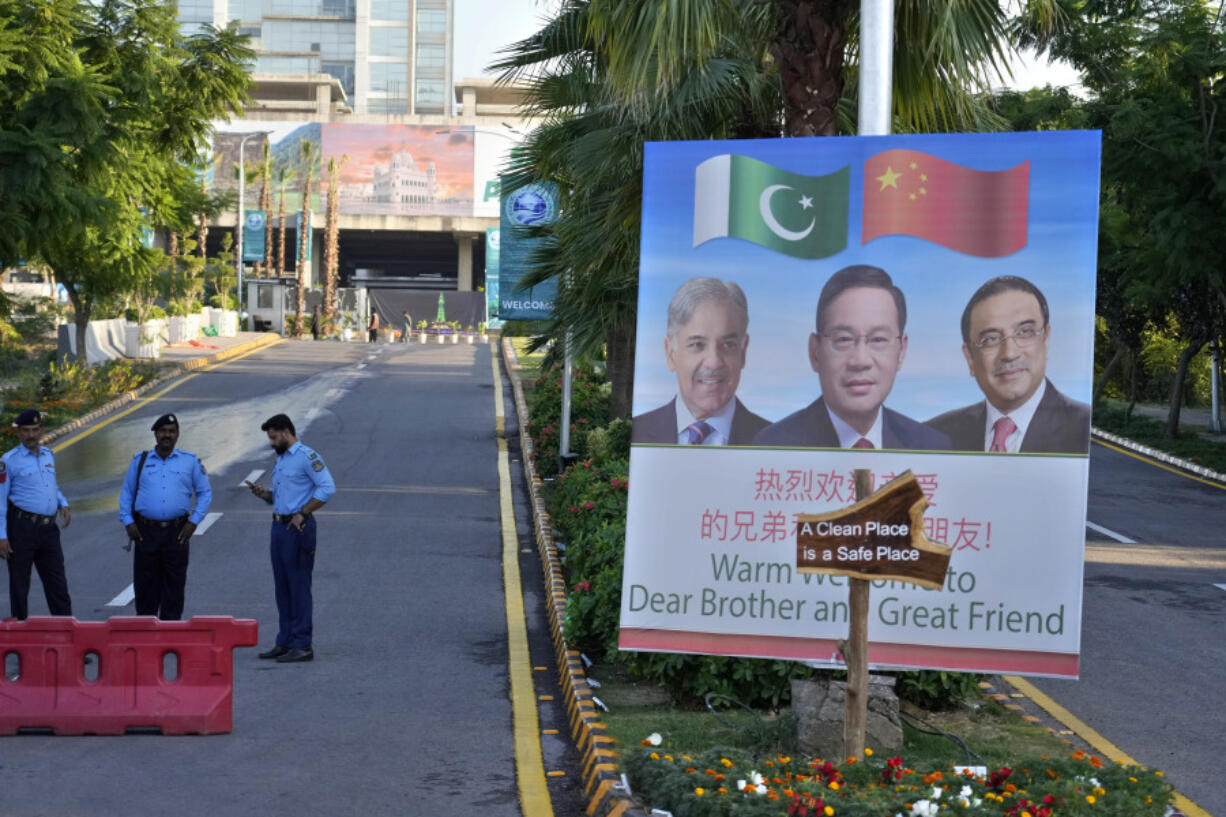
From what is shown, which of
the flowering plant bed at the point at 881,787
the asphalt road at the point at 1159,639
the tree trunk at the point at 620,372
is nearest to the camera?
the flowering plant bed at the point at 881,787

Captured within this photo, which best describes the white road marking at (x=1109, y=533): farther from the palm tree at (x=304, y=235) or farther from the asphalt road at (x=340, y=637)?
the palm tree at (x=304, y=235)

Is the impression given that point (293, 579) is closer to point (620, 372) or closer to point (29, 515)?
point (29, 515)

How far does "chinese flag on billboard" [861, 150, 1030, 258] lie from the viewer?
7.15m

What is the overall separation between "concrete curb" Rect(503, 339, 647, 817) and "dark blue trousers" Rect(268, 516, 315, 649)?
1990mm

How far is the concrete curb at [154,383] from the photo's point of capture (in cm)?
2788

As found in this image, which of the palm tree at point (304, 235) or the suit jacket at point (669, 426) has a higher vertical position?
the palm tree at point (304, 235)

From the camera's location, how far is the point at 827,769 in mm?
→ 6965

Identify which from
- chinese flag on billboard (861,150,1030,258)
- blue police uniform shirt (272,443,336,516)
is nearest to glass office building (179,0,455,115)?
blue police uniform shirt (272,443,336,516)

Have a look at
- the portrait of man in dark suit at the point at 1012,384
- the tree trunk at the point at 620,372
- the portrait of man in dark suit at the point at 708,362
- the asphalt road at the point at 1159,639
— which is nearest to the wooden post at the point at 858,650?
the portrait of man in dark suit at the point at 1012,384

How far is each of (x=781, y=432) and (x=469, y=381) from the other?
32.5 metres

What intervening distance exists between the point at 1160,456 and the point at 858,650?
2535 cm

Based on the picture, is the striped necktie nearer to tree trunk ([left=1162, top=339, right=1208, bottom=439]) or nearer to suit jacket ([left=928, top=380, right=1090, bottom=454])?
suit jacket ([left=928, top=380, right=1090, bottom=454])

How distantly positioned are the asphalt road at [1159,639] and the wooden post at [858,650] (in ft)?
7.18

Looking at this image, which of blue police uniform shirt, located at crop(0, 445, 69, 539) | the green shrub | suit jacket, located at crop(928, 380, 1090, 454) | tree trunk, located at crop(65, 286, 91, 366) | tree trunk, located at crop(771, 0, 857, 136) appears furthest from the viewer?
tree trunk, located at crop(65, 286, 91, 366)
